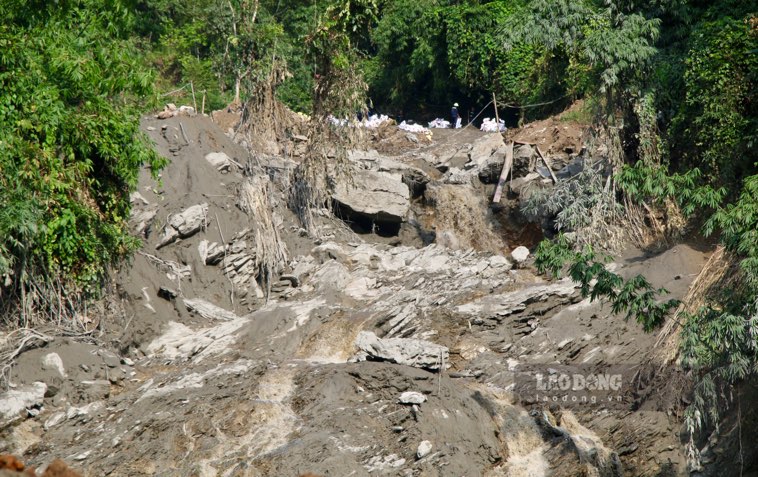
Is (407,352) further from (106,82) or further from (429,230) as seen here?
(429,230)

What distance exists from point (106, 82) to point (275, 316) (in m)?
4.67

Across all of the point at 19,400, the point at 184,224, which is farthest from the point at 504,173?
the point at 19,400

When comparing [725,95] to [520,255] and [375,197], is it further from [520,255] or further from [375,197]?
[375,197]

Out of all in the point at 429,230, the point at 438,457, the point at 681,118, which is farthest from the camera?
the point at 429,230

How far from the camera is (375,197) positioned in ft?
70.0

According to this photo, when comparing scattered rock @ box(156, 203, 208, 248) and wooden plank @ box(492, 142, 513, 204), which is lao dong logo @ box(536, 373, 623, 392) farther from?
wooden plank @ box(492, 142, 513, 204)

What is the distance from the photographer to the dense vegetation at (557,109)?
12.1 meters

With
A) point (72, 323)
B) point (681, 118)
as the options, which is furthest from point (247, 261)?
point (681, 118)

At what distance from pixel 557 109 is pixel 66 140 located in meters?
15.5

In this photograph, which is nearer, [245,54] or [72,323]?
[72,323]

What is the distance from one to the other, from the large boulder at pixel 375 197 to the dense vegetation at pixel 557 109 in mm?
1753

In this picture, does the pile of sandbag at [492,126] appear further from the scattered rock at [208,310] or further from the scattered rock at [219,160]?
the scattered rock at [208,310]

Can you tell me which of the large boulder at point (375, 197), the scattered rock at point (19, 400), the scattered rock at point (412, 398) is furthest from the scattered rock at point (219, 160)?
the scattered rock at point (412, 398)

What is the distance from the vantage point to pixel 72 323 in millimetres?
15461
